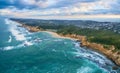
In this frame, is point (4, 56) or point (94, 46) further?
point (94, 46)

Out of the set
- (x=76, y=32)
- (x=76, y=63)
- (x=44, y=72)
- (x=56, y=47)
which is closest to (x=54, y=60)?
(x=76, y=63)

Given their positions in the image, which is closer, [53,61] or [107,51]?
[53,61]

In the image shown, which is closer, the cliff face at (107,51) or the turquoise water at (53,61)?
the turquoise water at (53,61)

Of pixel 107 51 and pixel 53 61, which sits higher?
pixel 107 51

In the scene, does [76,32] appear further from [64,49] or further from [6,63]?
[6,63]

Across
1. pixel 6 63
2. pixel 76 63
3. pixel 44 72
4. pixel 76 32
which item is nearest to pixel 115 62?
pixel 76 63

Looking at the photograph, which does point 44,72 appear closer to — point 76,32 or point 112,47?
point 112,47

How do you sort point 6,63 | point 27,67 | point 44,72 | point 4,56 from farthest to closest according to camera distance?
point 4,56 < point 6,63 < point 27,67 < point 44,72

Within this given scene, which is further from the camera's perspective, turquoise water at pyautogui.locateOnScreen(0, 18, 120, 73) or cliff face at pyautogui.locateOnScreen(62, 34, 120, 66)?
cliff face at pyautogui.locateOnScreen(62, 34, 120, 66)

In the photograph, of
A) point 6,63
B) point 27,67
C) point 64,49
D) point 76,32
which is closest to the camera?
point 27,67
